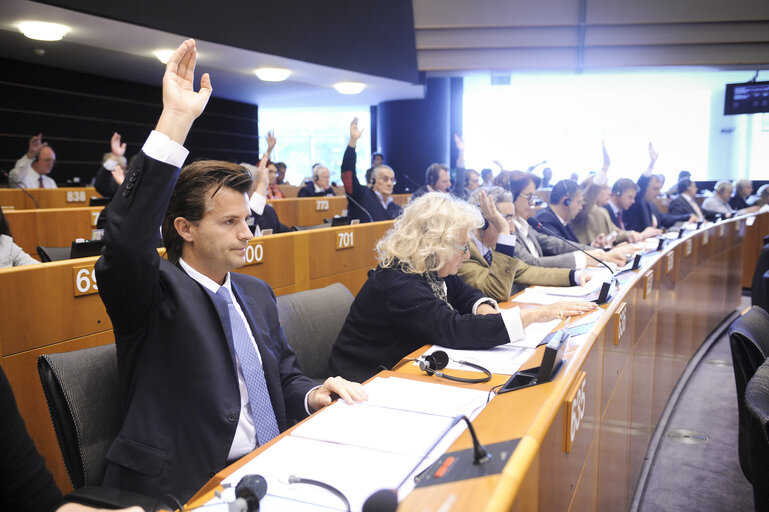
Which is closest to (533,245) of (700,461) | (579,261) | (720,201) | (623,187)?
(579,261)

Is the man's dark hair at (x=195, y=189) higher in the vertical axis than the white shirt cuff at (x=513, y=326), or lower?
higher

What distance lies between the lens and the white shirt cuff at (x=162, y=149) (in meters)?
1.21

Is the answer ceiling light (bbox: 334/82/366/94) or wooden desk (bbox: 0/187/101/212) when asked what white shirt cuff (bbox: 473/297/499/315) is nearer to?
wooden desk (bbox: 0/187/101/212)

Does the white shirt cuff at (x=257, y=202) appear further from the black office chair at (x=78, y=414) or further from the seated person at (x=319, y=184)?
the seated person at (x=319, y=184)

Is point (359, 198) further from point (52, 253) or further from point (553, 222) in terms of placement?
point (52, 253)

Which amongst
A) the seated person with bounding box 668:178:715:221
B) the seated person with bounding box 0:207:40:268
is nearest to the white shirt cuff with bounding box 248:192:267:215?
the seated person with bounding box 0:207:40:268

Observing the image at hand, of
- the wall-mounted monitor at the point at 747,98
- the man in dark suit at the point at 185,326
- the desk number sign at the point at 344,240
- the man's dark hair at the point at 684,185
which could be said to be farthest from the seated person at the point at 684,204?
the man in dark suit at the point at 185,326

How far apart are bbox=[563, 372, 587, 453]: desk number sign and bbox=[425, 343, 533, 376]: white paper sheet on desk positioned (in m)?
0.44

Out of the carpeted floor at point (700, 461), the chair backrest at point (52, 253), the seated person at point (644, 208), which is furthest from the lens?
the seated person at point (644, 208)

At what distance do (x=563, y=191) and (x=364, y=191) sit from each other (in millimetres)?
1756

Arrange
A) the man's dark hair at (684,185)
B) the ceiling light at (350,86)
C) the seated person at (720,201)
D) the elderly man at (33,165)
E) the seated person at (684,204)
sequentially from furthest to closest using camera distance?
the ceiling light at (350,86) < the seated person at (720,201) < the man's dark hair at (684,185) < the seated person at (684,204) < the elderly man at (33,165)

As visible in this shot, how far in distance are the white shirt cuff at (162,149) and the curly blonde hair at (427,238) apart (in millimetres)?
1010

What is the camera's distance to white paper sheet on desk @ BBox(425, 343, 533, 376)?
183cm

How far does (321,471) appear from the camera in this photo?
1.14 metres
